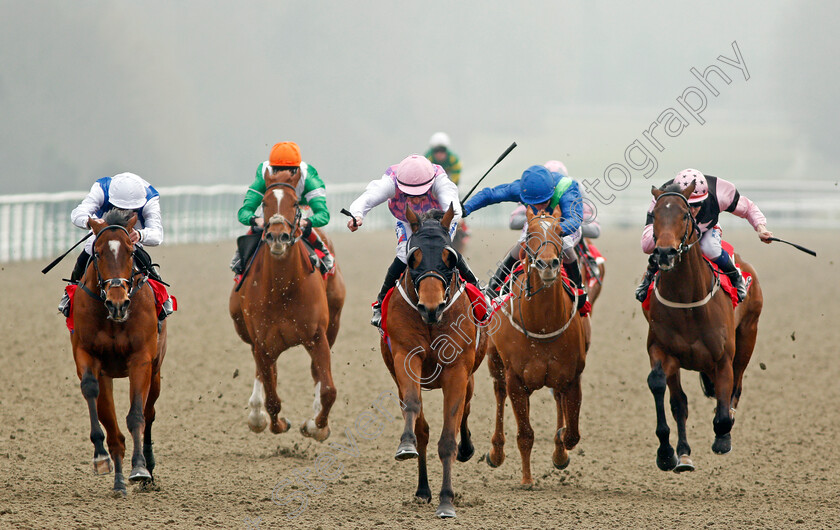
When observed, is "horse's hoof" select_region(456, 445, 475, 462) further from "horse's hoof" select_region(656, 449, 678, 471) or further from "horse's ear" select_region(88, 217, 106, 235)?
"horse's ear" select_region(88, 217, 106, 235)

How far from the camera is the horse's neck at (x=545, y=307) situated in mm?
7016

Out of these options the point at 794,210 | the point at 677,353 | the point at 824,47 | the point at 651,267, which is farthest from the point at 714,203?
the point at 824,47

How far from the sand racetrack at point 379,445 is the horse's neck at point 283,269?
4.70ft

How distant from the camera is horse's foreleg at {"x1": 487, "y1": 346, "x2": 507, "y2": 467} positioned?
7879mm

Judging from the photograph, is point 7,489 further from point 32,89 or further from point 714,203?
point 32,89

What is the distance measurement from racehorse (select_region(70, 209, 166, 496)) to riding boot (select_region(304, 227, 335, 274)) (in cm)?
161

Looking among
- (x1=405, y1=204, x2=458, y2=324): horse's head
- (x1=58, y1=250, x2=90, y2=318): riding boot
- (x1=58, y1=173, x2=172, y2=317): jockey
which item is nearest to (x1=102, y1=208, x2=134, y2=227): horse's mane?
(x1=58, y1=173, x2=172, y2=317): jockey

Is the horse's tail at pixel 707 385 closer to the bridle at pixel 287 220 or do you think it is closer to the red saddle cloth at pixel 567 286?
the red saddle cloth at pixel 567 286

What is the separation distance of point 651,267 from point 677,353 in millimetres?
613

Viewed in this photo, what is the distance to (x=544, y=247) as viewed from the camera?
6.47m

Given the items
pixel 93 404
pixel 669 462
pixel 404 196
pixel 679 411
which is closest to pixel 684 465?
pixel 669 462

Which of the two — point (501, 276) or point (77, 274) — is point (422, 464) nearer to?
point (501, 276)

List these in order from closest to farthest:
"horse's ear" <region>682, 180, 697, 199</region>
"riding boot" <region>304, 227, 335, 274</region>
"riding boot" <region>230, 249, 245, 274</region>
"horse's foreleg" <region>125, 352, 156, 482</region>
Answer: "horse's foreleg" <region>125, 352, 156, 482</region>, "horse's ear" <region>682, 180, 697, 199</region>, "riding boot" <region>230, 249, 245, 274</region>, "riding boot" <region>304, 227, 335, 274</region>

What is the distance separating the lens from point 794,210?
28.6 metres
